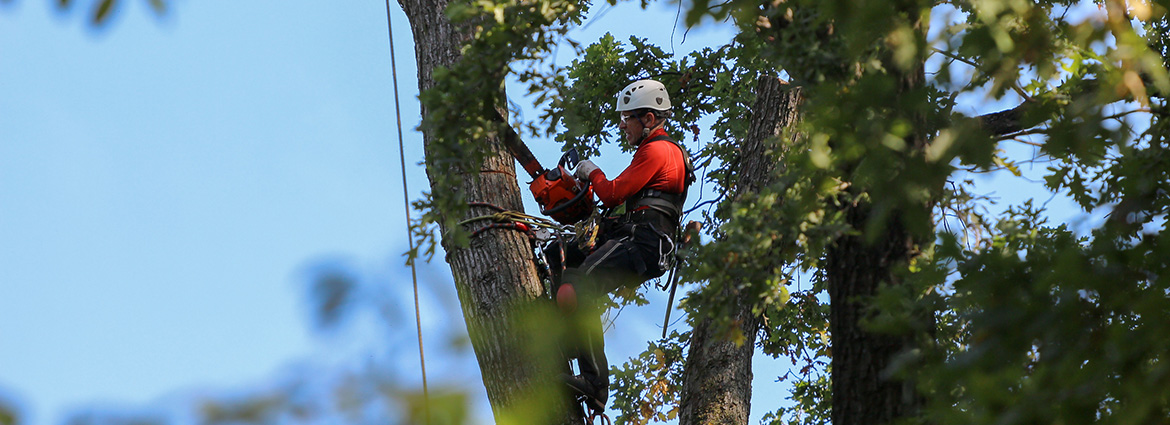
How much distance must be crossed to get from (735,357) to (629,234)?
0.97 metres

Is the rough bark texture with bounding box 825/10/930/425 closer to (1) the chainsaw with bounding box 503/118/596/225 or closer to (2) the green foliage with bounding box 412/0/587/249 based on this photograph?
(2) the green foliage with bounding box 412/0/587/249

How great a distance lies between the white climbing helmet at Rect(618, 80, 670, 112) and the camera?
5461mm

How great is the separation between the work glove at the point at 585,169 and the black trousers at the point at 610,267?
29cm

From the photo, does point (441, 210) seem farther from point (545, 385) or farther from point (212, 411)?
point (212, 411)

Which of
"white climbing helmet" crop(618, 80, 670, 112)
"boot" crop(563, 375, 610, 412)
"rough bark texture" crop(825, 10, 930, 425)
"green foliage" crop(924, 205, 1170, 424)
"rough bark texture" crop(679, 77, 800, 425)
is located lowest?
"green foliage" crop(924, 205, 1170, 424)

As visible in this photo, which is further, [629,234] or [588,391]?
[629,234]

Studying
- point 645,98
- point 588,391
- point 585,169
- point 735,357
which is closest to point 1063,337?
point 588,391

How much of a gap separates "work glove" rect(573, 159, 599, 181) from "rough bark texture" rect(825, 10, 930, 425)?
168 cm

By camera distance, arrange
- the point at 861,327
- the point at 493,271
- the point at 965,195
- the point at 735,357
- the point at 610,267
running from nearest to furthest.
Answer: the point at 861,327 < the point at 965,195 < the point at 493,271 < the point at 610,267 < the point at 735,357

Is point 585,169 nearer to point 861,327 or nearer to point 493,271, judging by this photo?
point 493,271

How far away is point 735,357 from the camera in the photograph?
545 cm

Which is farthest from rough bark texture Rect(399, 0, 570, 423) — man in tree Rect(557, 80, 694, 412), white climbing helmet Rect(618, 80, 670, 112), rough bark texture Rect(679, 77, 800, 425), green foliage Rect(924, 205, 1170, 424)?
green foliage Rect(924, 205, 1170, 424)

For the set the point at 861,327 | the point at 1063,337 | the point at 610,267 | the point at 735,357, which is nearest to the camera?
the point at 1063,337

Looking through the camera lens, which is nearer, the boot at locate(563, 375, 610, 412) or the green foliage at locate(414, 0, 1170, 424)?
the green foliage at locate(414, 0, 1170, 424)
